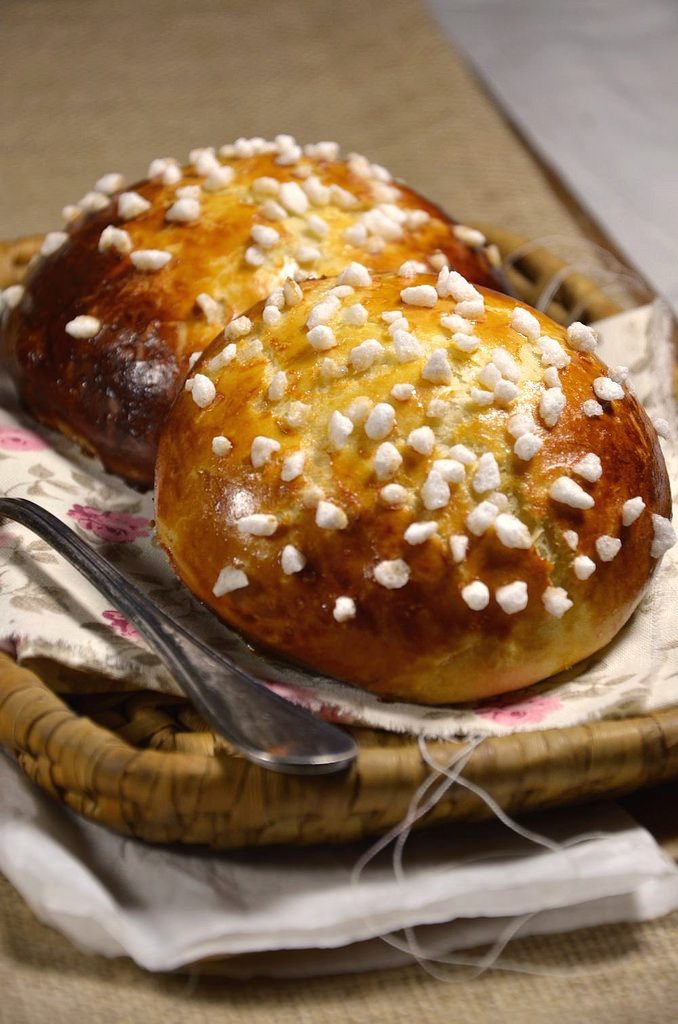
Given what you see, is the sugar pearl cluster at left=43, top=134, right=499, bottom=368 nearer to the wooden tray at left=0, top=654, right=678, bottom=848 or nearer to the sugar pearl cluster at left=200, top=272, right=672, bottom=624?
the sugar pearl cluster at left=200, top=272, right=672, bottom=624

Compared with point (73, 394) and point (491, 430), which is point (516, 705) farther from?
point (73, 394)

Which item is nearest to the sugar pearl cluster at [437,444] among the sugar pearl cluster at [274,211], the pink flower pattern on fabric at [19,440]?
the sugar pearl cluster at [274,211]

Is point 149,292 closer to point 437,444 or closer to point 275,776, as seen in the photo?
point 437,444

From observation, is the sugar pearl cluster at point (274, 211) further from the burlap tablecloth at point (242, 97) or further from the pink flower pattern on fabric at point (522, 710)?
the burlap tablecloth at point (242, 97)

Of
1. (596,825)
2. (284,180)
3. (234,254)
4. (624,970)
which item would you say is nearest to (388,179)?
(284,180)

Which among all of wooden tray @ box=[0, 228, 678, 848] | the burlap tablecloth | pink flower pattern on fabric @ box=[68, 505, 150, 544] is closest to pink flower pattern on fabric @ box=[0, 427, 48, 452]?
pink flower pattern on fabric @ box=[68, 505, 150, 544]

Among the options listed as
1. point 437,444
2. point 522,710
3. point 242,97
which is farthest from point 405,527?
point 242,97
